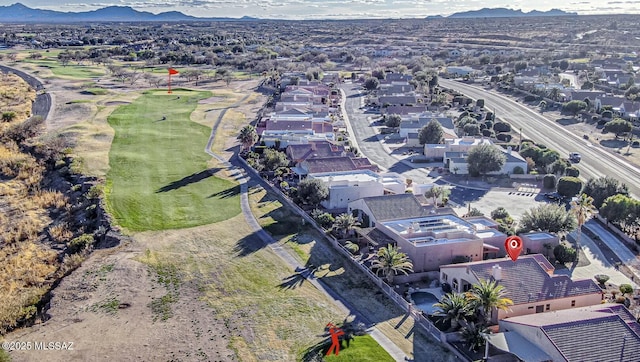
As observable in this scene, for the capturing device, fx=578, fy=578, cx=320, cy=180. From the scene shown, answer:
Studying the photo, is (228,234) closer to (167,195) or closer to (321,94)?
(167,195)

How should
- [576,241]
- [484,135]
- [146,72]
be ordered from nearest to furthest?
1. [576,241]
2. [484,135]
3. [146,72]

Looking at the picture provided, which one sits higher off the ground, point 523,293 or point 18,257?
point 523,293

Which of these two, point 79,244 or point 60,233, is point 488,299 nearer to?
point 79,244

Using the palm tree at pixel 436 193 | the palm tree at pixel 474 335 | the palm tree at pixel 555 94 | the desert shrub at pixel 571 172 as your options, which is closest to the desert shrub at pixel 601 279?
the palm tree at pixel 474 335

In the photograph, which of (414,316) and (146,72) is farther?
(146,72)

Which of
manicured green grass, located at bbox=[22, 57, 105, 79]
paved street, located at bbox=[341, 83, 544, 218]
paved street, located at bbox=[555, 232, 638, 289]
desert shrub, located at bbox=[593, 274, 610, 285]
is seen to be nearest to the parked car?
paved street, located at bbox=[341, 83, 544, 218]

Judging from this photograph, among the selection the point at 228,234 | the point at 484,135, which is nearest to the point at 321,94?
the point at 484,135
